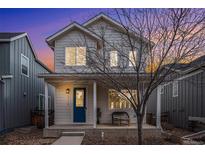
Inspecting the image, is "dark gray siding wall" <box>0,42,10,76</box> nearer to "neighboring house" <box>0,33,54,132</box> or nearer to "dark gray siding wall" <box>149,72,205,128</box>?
"neighboring house" <box>0,33,54,132</box>

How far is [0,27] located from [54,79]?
4.58 metres

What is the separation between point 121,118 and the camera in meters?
14.5

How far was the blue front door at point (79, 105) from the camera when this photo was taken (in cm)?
1480

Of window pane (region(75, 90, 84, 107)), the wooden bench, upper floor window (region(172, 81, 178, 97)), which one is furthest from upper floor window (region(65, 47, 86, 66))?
upper floor window (region(172, 81, 178, 97))

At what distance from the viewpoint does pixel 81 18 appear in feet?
40.3

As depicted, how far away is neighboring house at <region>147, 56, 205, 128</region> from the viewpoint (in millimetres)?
12977

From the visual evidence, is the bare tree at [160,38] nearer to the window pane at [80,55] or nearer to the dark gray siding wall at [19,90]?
the window pane at [80,55]

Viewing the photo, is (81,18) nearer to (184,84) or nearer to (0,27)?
(0,27)

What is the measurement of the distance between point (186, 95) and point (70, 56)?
21.4ft

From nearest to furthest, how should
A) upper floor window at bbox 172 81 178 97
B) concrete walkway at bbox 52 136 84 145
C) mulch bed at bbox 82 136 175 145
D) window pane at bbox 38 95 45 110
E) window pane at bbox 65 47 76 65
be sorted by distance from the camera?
concrete walkway at bbox 52 136 84 145 → mulch bed at bbox 82 136 175 145 → window pane at bbox 65 47 76 65 → upper floor window at bbox 172 81 178 97 → window pane at bbox 38 95 45 110

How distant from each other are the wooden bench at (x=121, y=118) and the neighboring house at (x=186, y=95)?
8.83ft

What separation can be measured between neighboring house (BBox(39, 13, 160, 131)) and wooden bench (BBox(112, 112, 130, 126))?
1.15 ft

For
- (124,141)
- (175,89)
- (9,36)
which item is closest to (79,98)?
(124,141)
